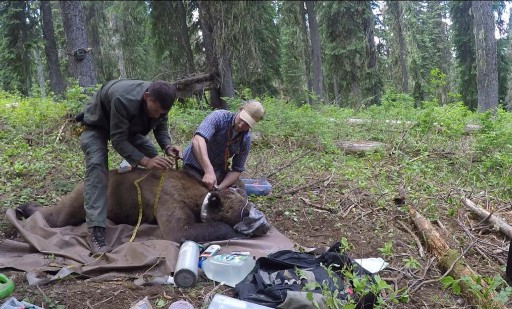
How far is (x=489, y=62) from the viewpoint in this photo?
12891mm

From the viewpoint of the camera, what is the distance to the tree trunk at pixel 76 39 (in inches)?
360

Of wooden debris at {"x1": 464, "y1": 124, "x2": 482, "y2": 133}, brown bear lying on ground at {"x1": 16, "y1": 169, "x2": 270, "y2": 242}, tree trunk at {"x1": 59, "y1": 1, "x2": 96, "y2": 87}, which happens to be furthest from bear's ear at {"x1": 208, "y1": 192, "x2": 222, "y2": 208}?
wooden debris at {"x1": 464, "y1": 124, "x2": 482, "y2": 133}

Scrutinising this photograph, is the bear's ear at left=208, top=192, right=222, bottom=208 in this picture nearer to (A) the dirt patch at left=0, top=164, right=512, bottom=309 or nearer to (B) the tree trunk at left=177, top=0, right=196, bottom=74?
(A) the dirt patch at left=0, top=164, right=512, bottom=309

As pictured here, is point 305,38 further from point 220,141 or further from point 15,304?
point 15,304

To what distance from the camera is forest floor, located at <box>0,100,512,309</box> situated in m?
2.89

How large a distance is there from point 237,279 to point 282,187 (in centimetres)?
269

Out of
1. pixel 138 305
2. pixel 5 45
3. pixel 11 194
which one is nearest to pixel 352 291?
pixel 138 305

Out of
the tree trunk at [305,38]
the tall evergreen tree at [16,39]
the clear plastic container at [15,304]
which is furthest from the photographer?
the tree trunk at [305,38]

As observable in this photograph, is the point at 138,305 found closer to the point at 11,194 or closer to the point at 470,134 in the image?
the point at 11,194

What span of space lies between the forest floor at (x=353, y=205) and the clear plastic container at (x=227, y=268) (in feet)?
0.30

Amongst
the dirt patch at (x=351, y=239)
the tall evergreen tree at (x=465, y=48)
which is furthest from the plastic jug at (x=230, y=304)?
the tall evergreen tree at (x=465, y=48)

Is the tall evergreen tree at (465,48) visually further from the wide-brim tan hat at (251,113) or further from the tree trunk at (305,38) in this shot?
the wide-brim tan hat at (251,113)

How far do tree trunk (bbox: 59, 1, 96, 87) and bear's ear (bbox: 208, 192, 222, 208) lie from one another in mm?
6472

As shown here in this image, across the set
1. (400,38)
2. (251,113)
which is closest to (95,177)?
(251,113)
